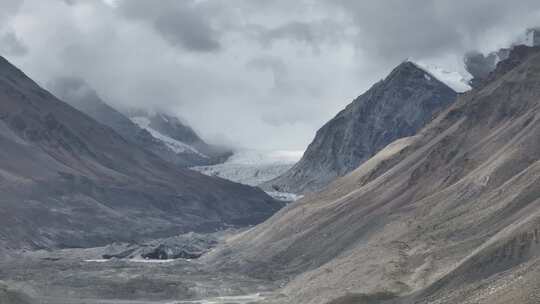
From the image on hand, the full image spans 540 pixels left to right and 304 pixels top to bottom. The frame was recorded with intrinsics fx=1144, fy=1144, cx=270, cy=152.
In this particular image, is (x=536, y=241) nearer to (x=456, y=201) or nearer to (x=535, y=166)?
(x=535, y=166)

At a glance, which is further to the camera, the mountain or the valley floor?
the valley floor

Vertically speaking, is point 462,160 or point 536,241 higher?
point 462,160

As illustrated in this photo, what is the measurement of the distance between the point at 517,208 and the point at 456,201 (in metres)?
28.5

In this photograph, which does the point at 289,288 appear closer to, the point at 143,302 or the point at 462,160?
the point at 143,302

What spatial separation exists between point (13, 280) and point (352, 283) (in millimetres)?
67636

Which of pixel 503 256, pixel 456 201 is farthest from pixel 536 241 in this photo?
pixel 456 201

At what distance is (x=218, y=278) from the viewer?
7510 inches

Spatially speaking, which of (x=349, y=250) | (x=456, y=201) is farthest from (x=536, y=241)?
(x=349, y=250)

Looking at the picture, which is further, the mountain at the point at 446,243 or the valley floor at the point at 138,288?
the valley floor at the point at 138,288

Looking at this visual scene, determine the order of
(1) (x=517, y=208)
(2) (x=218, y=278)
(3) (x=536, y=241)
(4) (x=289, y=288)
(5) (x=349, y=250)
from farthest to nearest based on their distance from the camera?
(2) (x=218, y=278) → (5) (x=349, y=250) → (4) (x=289, y=288) → (1) (x=517, y=208) → (3) (x=536, y=241)

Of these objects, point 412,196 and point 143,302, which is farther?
point 412,196

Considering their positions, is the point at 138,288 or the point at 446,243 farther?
the point at 138,288

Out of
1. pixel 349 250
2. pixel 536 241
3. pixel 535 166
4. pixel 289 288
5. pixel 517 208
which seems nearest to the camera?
pixel 536 241

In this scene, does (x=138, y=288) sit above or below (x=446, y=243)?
above
